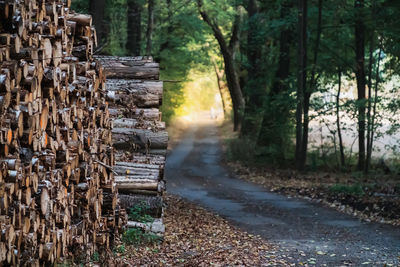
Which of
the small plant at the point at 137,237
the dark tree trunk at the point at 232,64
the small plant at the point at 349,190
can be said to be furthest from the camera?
the dark tree trunk at the point at 232,64

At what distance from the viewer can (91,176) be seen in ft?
26.3

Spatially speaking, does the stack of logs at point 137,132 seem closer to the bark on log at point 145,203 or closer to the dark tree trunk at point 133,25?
the bark on log at point 145,203

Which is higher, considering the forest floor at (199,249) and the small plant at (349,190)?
the small plant at (349,190)

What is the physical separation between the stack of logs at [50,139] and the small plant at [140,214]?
1.32 m

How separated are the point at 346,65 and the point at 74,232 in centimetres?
1970

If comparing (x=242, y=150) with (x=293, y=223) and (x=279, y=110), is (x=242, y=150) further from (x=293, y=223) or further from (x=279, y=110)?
(x=293, y=223)

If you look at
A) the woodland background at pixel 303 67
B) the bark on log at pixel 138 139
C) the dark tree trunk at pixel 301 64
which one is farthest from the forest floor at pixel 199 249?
the dark tree trunk at pixel 301 64

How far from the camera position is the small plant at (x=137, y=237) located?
32.2ft

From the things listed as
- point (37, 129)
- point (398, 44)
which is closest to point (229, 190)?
point (398, 44)

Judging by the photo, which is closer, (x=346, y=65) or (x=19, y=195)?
(x=19, y=195)

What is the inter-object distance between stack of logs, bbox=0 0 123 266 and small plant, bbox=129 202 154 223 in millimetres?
1323

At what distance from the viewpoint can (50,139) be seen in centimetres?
647

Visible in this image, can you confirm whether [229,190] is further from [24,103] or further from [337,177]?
[24,103]

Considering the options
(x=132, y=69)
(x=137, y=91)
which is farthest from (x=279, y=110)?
(x=137, y=91)
